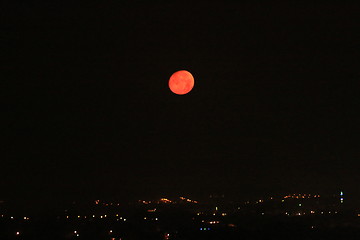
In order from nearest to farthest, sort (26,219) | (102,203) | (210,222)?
(26,219), (210,222), (102,203)

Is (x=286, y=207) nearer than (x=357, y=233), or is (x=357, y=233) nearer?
(x=357, y=233)

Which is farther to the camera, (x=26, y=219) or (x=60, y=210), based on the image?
(x=60, y=210)

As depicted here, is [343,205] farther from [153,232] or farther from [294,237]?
[153,232]

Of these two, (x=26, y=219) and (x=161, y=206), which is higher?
(x=161, y=206)

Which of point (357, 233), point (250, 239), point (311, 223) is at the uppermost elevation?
point (311, 223)

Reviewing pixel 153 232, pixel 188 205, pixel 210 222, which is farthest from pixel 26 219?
pixel 188 205

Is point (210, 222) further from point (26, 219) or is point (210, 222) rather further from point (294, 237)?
point (26, 219)

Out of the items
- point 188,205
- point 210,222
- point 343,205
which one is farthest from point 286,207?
point 210,222

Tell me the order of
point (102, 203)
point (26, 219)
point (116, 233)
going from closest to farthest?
point (116, 233) → point (26, 219) → point (102, 203)

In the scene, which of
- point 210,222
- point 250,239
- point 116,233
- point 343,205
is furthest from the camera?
point 343,205
